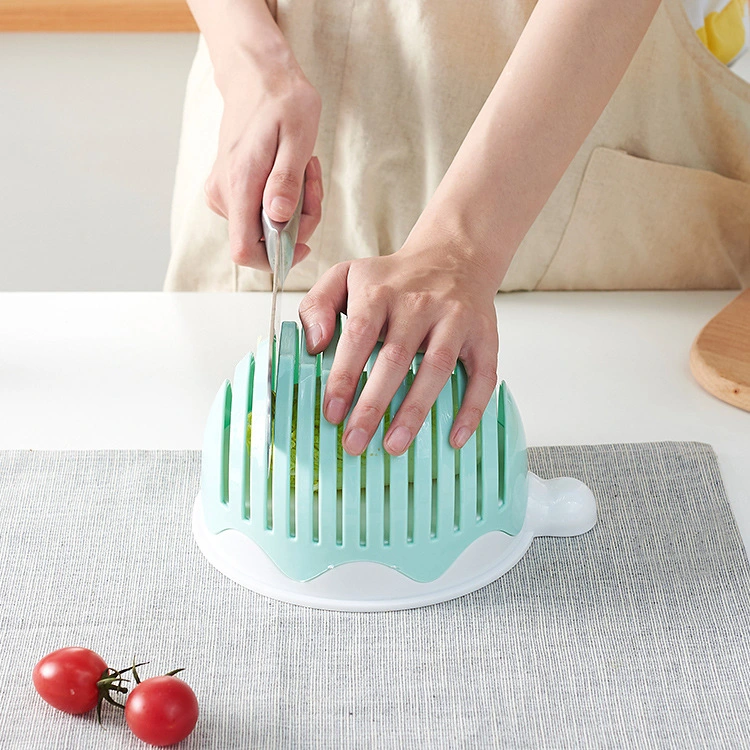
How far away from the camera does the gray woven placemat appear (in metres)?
0.68

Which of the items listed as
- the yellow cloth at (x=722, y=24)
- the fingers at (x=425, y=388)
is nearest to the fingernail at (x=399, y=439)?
the fingers at (x=425, y=388)

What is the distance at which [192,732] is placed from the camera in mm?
666

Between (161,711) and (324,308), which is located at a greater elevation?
(324,308)

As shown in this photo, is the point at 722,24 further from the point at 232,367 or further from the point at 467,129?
the point at 232,367

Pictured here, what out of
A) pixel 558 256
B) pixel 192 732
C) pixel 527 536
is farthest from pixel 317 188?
pixel 192 732

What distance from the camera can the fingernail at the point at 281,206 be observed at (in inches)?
35.5

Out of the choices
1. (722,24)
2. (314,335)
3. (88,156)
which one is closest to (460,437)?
(314,335)

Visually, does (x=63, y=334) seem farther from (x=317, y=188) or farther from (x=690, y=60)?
(x=690, y=60)

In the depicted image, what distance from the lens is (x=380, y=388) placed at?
28.9 inches

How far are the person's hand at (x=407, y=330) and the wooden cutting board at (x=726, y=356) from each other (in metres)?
0.31

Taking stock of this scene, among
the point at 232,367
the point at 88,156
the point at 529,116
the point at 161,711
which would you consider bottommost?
the point at 88,156

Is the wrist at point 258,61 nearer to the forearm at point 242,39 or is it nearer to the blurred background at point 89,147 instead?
the forearm at point 242,39

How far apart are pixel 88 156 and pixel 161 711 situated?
1.66 metres

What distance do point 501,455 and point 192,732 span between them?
1.05 ft
